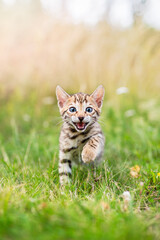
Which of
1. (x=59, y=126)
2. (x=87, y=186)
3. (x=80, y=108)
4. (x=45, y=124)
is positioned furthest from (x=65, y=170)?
(x=59, y=126)

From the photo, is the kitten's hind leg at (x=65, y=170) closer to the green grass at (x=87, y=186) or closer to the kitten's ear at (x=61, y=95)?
the green grass at (x=87, y=186)

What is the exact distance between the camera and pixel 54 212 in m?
1.80

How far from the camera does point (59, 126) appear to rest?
234 inches

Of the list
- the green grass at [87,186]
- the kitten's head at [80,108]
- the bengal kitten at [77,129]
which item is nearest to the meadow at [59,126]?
the green grass at [87,186]

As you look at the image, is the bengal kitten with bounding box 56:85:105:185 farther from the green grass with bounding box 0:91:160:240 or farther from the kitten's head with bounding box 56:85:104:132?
the green grass with bounding box 0:91:160:240

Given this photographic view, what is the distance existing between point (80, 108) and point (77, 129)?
0.23 metres

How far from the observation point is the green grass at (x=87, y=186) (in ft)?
A: 5.39

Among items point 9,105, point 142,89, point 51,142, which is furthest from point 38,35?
point 51,142

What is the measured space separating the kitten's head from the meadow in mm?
269

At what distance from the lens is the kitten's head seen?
293cm

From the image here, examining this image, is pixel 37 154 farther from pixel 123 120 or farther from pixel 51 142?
pixel 123 120

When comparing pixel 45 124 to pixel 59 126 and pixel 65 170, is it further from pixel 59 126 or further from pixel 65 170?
pixel 65 170

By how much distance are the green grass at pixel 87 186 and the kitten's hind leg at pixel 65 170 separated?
0.07 m

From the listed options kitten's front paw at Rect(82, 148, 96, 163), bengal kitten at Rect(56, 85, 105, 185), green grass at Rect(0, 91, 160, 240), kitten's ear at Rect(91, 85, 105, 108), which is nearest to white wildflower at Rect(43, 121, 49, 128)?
green grass at Rect(0, 91, 160, 240)
